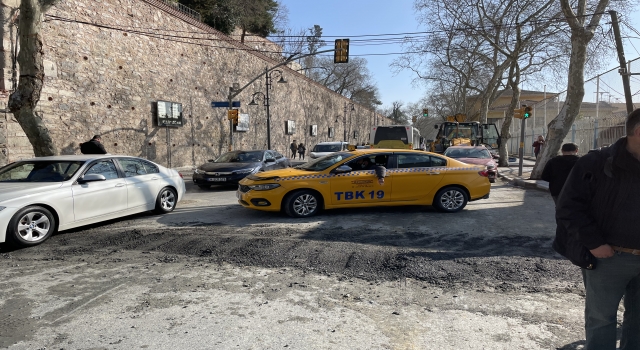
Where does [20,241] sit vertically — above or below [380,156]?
below

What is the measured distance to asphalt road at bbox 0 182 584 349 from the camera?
314 centimetres

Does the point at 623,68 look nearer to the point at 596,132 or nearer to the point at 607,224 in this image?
the point at 596,132

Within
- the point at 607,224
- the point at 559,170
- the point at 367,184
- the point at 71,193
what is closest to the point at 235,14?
the point at 367,184

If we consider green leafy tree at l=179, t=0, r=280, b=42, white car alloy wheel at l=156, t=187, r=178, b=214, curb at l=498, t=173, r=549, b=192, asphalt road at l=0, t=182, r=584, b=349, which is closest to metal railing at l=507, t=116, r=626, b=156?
curb at l=498, t=173, r=549, b=192

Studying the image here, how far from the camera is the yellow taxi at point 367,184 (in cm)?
781

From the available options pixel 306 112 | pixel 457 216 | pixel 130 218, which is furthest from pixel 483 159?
pixel 306 112

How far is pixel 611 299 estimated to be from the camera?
232 cm

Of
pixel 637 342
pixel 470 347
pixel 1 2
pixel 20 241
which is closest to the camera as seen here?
pixel 637 342

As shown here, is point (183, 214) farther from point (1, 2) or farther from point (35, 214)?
point (1, 2)

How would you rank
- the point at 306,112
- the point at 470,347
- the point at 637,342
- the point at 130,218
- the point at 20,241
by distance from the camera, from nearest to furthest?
the point at 637,342 < the point at 470,347 < the point at 20,241 < the point at 130,218 < the point at 306,112

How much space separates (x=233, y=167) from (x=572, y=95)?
11429 mm

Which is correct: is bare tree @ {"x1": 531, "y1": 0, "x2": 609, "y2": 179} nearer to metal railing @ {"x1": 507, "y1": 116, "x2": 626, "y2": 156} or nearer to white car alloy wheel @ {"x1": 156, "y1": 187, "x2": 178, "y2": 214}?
metal railing @ {"x1": 507, "y1": 116, "x2": 626, "y2": 156}

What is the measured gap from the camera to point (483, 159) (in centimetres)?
1434

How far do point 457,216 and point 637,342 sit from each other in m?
5.65
